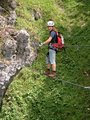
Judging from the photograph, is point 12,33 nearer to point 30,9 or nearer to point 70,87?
point 70,87

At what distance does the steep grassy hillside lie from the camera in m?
20.4

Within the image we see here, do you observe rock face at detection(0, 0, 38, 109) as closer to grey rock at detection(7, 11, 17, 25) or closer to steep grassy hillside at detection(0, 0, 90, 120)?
steep grassy hillside at detection(0, 0, 90, 120)

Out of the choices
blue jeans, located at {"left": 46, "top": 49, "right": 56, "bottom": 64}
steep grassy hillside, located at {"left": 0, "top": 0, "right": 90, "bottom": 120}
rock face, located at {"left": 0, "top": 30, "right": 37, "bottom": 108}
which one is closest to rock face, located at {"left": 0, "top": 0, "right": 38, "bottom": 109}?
rock face, located at {"left": 0, "top": 30, "right": 37, "bottom": 108}

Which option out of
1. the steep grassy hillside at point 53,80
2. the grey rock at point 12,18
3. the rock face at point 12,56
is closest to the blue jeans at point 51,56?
the rock face at point 12,56

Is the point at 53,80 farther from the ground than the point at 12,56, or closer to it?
closer to it

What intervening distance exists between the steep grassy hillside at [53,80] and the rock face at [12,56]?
7.28 feet

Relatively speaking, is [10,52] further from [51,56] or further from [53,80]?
[53,80]

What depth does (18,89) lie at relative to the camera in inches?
819

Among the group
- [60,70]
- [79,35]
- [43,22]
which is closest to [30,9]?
[43,22]

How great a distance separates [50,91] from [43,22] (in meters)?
6.80

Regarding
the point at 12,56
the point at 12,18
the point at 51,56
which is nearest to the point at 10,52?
the point at 12,56

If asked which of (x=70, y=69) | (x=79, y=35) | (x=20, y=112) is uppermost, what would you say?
(x=79, y=35)

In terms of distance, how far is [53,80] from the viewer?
894 inches

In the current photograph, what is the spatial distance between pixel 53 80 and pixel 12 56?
551 cm
